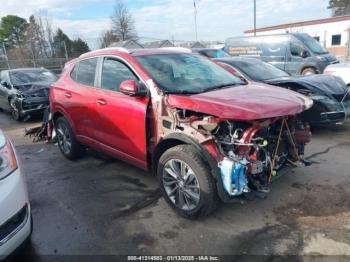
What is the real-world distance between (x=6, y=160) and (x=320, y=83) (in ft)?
A: 18.4

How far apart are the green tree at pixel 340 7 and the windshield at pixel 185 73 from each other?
6005 centimetres

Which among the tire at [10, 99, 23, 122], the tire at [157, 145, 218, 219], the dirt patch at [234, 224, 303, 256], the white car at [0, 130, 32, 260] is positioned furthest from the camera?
the tire at [10, 99, 23, 122]

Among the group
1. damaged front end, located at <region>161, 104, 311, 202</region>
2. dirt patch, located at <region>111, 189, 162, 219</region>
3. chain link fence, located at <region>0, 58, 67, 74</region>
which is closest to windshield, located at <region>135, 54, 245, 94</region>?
damaged front end, located at <region>161, 104, 311, 202</region>

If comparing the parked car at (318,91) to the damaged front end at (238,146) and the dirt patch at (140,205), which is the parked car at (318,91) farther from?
the dirt patch at (140,205)

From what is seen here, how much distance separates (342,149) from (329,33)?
32.9 metres

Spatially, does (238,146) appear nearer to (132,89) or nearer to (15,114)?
(132,89)

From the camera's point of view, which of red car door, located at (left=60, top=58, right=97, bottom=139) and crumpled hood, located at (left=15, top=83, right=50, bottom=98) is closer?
red car door, located at (left=60, top=58, right=97, bottom=139)

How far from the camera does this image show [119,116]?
4.05 meters

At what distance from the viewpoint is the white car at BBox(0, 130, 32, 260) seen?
2434 mm

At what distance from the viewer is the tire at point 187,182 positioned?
3.21 meters

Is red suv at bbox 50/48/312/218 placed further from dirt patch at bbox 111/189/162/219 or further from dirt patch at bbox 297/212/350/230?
dirt patch at bbox 297/212/350/230

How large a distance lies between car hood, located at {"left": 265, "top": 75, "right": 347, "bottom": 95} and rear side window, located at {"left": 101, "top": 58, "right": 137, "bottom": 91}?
3.37 metres

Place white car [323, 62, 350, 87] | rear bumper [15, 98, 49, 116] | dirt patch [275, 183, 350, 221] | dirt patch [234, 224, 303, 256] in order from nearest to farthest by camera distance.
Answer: dirt patch [234, 224, 303, 256] < dirt patch [275, 183, 350, 221] < white car [323, 62, 350, 87] < rear bumper [15, 98, 49, 116]

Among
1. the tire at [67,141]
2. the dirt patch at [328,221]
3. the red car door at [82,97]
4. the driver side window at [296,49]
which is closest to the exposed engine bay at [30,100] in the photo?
the tire at [67,141]
